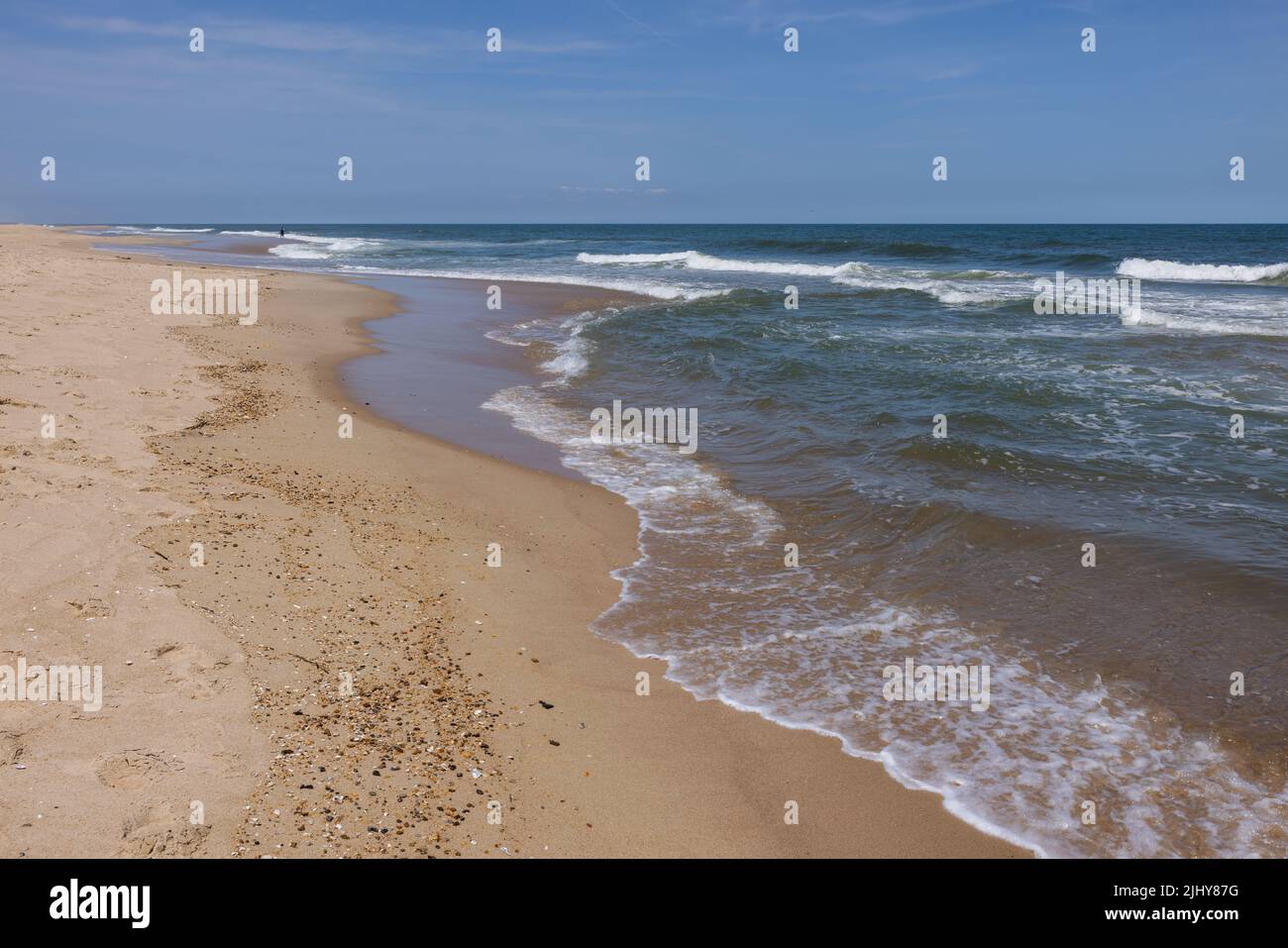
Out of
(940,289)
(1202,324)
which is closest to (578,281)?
(940,289)

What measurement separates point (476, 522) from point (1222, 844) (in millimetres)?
5677

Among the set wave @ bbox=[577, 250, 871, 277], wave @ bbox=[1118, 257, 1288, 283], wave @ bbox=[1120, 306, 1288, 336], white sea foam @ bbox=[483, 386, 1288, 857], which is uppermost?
wave @ bbox=[577, 250, 871, 277]

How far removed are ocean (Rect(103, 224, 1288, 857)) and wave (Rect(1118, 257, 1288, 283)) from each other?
20.8 m

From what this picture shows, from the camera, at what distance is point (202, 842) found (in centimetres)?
330

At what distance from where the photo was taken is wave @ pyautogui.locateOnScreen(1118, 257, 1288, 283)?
111ft

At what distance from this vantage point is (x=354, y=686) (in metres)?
4.57

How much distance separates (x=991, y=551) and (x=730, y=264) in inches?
1610

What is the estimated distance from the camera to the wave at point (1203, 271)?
111 ft

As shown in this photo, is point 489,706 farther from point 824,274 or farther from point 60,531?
point 824,274

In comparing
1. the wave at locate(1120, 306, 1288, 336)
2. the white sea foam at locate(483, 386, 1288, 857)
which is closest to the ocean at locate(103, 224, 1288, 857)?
the white sea foam at locate(483, 386, 1288, 857)

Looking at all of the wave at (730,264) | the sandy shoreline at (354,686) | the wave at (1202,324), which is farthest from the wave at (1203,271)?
the sandy shoreline at (354,686)

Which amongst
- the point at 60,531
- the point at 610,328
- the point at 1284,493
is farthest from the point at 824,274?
the point at 60,531

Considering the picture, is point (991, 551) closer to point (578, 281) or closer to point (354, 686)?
point (354, 686)

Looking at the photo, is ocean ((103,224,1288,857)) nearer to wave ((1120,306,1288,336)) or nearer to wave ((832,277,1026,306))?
wave ((1120,306,1288,336))
